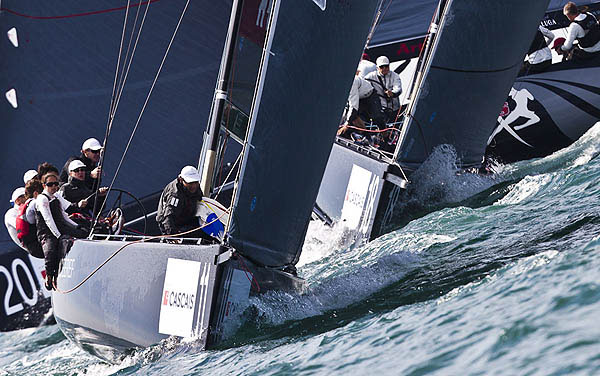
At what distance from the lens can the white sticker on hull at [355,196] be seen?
709cm

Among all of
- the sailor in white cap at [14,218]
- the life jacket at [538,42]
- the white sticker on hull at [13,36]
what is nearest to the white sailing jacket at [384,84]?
the life jacket at [538,42]

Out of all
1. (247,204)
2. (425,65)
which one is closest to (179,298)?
(247,204)

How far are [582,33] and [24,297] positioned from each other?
19.4 feet

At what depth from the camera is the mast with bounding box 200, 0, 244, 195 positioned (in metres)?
5.33

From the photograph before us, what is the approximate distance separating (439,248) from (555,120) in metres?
4.25

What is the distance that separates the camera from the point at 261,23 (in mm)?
5477

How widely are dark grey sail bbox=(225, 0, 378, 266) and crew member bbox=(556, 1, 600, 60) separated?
173 inches

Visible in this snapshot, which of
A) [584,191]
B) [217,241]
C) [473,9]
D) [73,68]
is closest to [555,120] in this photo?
[473,9]

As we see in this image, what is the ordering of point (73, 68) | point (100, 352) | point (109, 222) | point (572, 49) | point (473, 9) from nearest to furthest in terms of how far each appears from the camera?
1. point (100, 352)
2. point (109, 222)
3. point (473, 9)
4. point (73, 68)
5. point (572, 49)

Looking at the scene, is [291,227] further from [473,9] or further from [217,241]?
[473,9]

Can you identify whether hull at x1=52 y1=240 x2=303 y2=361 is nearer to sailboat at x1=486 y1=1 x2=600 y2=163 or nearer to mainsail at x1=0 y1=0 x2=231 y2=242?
mainsail at x1=0 y1=0 x2=231 y2=242

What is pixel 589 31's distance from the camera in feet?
29.8

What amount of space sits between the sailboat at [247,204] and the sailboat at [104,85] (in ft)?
8.08

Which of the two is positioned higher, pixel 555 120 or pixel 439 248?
pixel 555 120
